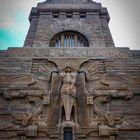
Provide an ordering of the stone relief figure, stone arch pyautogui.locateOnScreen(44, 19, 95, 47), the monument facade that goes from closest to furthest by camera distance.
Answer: the monument facade → the stone relief figure → stone arch pyautogui.locateOnScreen(44, 19, 95, 47)

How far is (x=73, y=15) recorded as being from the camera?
2034cm

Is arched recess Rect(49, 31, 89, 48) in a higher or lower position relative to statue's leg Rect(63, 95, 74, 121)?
higher

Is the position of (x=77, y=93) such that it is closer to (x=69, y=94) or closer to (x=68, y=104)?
(x=69, y=94)

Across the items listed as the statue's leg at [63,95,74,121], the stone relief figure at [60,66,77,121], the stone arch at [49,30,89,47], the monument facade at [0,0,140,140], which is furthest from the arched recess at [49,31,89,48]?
the statue's leg at [63,95,74,121]

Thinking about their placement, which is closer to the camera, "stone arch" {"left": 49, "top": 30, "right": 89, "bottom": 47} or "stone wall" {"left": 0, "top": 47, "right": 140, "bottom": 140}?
"stone wall" {"left": 0, "top": 47, "right": 140, "bottom": 140}

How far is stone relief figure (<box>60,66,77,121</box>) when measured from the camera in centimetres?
1006

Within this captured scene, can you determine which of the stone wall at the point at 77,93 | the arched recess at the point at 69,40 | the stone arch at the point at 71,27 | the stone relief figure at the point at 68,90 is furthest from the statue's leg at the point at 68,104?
the stone arch at the point at 71,27

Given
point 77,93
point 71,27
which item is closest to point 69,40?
point 71,27

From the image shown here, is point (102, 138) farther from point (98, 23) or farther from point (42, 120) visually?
point (98, 23)

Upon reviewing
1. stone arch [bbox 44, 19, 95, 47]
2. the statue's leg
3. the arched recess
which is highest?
stone arch [bbox 44, 19, 95, 47]

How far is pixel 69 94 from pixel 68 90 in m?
0.19

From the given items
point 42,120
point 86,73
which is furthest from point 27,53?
point 42,120

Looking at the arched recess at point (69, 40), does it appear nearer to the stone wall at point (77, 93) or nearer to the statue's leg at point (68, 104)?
the stone wall at point (77, 93)

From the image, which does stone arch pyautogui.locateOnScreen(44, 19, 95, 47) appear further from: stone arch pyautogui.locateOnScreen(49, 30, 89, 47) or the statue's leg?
the statue's leg
